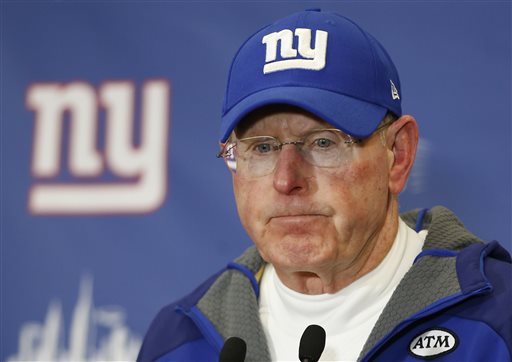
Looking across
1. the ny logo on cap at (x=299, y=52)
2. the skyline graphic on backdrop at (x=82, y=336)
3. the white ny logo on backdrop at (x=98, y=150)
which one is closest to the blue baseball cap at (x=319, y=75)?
A: the ny logo on cap at (x=299, y=52)

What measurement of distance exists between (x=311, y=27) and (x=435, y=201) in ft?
1.91

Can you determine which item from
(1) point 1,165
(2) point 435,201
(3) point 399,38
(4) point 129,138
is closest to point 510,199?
(2) point 435,201

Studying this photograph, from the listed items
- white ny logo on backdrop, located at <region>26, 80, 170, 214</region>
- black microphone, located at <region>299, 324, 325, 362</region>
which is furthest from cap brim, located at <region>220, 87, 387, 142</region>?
white ny logo on backdrop, located at <region>26, 80, 170, 214</region>

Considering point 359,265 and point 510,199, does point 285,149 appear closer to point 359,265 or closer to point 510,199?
point 359,265

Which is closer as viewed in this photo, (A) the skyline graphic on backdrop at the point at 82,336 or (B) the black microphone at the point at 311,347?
(B) the black microphone at the point at 311,347

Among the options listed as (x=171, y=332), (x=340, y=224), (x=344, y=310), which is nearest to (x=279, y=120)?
(x=340, y=224)

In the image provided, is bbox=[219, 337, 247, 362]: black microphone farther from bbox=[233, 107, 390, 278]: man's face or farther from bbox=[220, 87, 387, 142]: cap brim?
bbox=[220, 87, 387, 142]: cap brim

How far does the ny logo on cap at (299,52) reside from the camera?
117 centimetres

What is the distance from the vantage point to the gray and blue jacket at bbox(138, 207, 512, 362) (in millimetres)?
1101

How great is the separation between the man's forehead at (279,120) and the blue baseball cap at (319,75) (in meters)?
0.03

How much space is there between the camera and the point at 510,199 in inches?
60.9

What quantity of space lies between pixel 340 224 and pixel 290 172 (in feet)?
0.36

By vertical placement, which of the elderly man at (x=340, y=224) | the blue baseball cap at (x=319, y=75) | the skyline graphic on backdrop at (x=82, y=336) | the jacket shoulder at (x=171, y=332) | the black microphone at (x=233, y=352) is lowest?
the skyline graphic on backdrop at (x=82, y=336)

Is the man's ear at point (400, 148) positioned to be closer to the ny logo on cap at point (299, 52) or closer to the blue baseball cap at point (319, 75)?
the blue baseball cap at point (319, 75)
